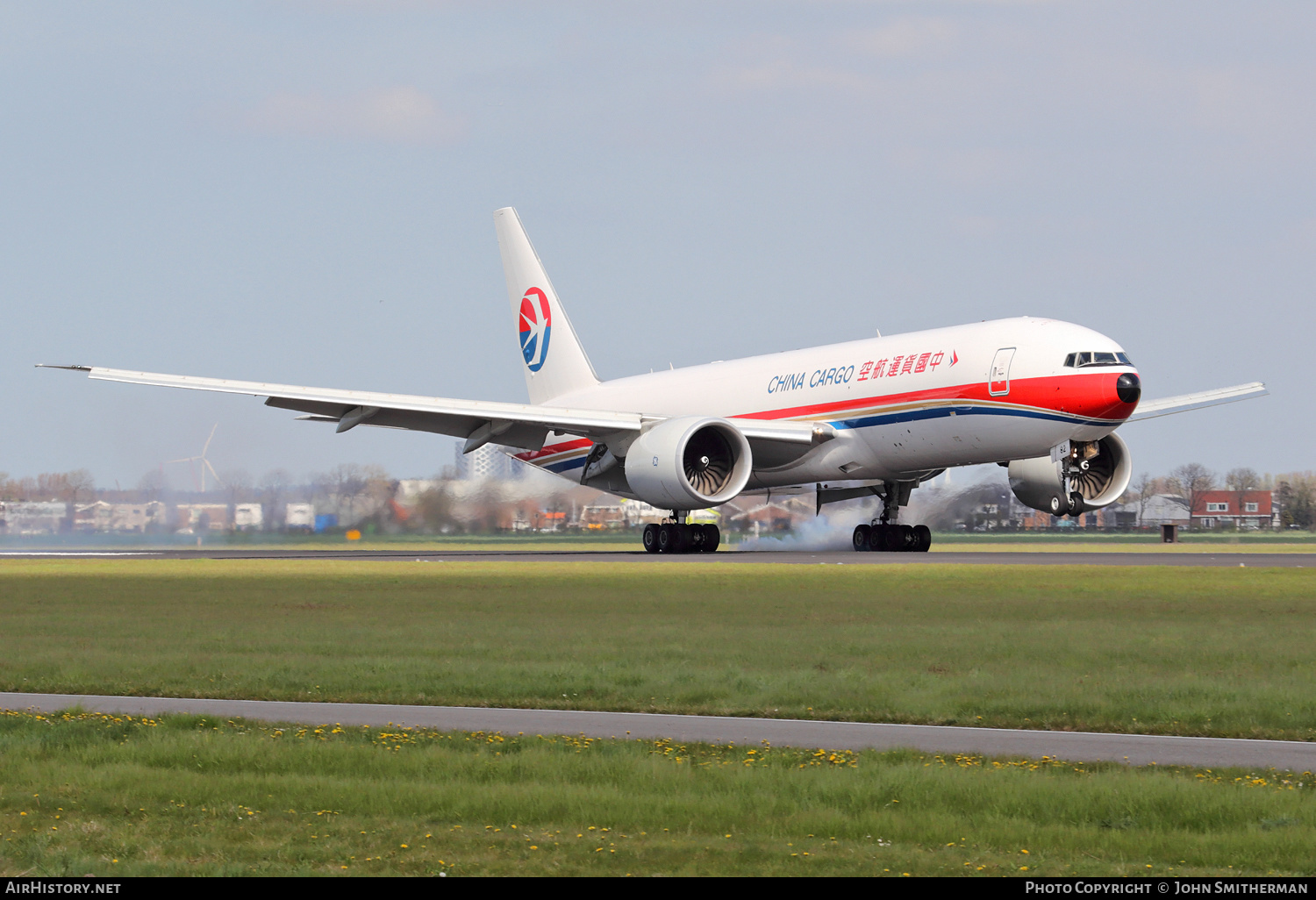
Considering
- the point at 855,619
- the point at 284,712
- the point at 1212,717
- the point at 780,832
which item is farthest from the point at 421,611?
the point at 780,832

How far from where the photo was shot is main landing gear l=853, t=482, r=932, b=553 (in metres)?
44.0

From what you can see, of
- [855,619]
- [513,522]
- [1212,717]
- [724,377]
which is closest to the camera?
[1212,717]

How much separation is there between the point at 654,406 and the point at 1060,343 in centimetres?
1610

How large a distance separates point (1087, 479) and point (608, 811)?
34.3 meters

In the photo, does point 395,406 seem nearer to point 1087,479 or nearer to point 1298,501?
point 1087,479

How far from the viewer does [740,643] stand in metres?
19.8

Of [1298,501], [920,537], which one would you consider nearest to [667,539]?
[920,537]

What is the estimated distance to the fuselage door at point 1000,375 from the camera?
118ft

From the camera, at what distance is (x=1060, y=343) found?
3584cm

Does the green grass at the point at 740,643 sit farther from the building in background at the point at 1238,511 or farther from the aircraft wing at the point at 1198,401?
the building in background at the point at 1238,511

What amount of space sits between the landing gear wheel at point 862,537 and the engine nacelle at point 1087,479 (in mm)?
4685

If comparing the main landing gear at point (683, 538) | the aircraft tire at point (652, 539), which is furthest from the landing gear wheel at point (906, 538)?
the aircraft tire at point (652, 539)

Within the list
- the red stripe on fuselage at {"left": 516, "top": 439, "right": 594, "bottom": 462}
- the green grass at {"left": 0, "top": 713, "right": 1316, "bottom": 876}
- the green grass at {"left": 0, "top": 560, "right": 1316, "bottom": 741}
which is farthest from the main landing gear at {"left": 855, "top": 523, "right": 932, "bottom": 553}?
the green grass at {"left": 0, "top": 713, "right": 1316, "bottom": 876}
